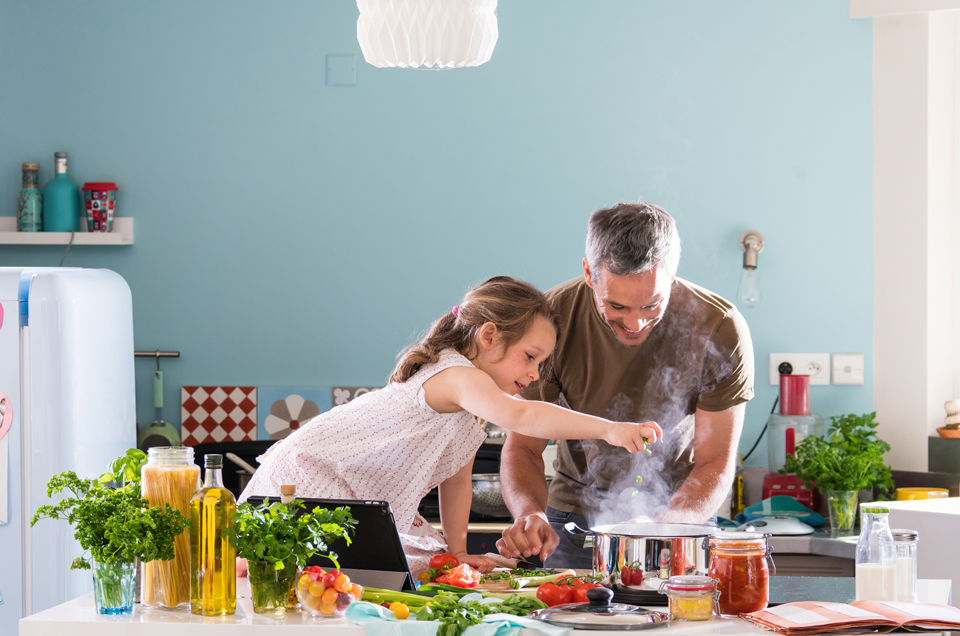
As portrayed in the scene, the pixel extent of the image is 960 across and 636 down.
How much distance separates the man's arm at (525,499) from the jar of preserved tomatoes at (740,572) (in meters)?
0.43

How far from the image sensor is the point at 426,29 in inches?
65.2

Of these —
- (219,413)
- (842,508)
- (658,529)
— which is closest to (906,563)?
(658,529)

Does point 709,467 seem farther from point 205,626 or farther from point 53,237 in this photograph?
point 53,237

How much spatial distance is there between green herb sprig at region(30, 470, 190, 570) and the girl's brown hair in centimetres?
64

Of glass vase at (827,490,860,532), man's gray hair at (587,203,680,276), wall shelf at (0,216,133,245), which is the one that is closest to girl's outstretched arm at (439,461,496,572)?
man's gray hair at (587,203,680,276)

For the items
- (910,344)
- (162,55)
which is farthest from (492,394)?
(162,55)

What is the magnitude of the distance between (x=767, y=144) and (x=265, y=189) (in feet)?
6.06

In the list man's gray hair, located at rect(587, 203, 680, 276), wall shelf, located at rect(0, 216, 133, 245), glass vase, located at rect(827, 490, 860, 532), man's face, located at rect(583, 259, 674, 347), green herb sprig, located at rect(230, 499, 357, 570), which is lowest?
glass vase, located at rect(827, 490, 860, 532)

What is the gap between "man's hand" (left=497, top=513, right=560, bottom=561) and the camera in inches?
67.0

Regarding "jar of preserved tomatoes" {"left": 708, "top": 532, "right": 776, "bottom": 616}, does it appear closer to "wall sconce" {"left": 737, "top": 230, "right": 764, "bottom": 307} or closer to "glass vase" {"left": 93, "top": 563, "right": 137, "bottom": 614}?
"glass vase" {"left": 93, "top": 563, "right": 137, "bottom": 614}

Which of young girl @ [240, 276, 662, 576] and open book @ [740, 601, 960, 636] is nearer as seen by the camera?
open book @ [740, 601, 960, 636]

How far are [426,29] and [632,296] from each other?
65 centimetres

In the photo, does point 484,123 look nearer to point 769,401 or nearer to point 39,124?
point 769,401

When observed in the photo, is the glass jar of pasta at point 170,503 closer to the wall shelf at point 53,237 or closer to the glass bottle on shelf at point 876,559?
the glass bottle on shelf at point 876,559
